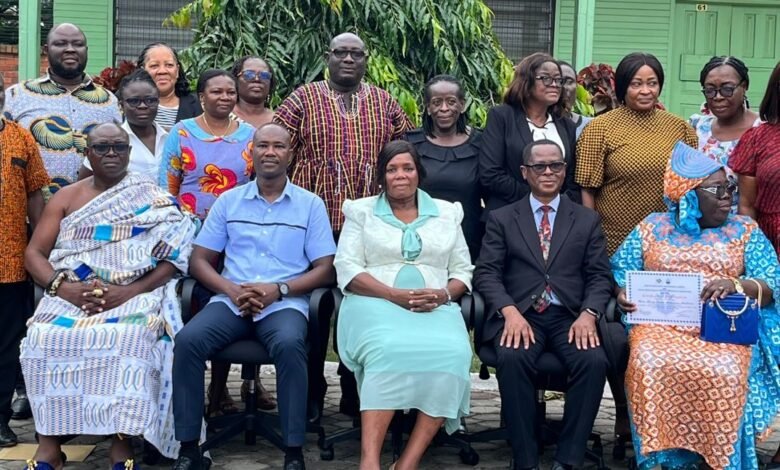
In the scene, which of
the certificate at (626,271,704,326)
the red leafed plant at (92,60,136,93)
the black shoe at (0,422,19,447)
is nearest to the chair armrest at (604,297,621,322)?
the certificate at (626,271,704,326)

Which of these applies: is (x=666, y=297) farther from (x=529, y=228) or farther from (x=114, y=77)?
(x=114, y=77)

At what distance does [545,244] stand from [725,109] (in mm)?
1355

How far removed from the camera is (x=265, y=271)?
5641mm

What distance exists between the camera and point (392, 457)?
18.8ft

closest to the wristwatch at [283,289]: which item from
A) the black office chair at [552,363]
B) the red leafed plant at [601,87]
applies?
the black office chair at [552,363]

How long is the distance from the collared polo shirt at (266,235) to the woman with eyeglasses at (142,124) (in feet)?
1.66

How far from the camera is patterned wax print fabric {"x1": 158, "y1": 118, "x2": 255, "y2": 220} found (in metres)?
5.99

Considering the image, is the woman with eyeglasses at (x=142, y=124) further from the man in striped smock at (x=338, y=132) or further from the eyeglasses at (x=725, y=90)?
the eyeglasses at (x=725, y=90)

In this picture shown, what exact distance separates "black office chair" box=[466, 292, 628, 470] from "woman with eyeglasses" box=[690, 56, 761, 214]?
3.61ft

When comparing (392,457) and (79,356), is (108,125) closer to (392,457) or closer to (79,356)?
(79,356)

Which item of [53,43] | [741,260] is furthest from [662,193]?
[53,43]

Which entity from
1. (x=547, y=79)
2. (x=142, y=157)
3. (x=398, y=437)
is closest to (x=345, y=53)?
(x=547, y=79)

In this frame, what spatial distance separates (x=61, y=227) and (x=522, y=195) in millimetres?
2492

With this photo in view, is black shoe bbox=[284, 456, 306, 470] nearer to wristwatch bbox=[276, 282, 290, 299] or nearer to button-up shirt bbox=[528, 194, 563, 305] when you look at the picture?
wristwatch bbox=[276, 282, 290, 299]
